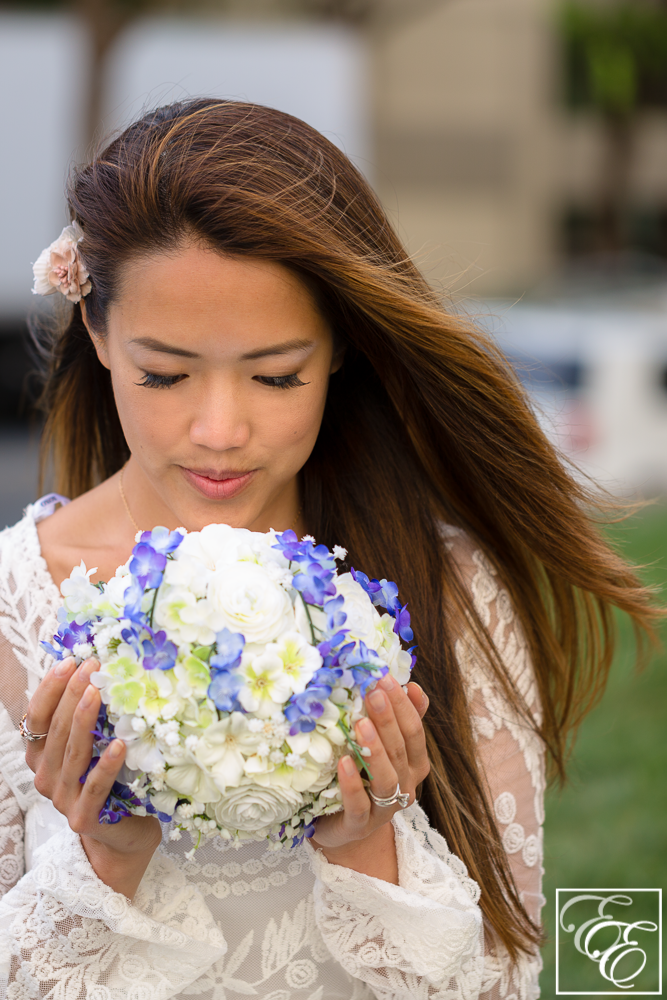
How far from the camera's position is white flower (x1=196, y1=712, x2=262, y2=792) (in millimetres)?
1463

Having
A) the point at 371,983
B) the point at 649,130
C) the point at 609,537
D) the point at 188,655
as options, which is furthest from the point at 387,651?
the point at 649,130

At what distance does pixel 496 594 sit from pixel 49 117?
30.5ft

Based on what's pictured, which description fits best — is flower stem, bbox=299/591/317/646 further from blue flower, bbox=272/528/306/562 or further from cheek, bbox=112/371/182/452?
cheek, bbox=112/371/182/452

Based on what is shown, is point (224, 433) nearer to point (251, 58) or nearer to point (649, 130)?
point (251, 58)

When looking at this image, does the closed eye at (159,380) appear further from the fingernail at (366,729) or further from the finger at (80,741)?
the fingernail at (366,729)

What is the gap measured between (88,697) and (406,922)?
70cm

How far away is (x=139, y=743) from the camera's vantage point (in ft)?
4.96

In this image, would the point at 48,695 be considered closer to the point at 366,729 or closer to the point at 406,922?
the point at 366,729

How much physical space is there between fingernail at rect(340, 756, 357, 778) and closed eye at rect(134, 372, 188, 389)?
730 millimetres

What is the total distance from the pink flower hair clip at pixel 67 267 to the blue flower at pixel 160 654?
2.93 ft

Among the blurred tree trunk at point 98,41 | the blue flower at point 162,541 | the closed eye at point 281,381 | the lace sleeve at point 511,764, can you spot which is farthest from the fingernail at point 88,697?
the blurred tree trunk at point 98,41

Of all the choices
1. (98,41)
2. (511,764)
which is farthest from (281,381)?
(98,41)

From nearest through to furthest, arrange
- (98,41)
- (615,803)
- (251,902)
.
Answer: (251,902), (615,803), (98,41)

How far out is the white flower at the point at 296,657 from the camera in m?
1.47
